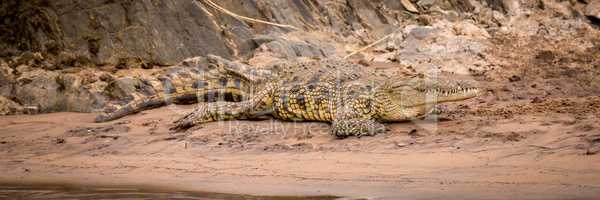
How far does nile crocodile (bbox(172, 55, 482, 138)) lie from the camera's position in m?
7.93

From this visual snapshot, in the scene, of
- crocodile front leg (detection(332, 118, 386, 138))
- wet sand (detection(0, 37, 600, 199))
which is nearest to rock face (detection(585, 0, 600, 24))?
wet sand (detection(0, 37, 600, 199))

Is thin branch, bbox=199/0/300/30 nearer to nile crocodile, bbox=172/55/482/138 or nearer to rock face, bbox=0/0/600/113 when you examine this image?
rock face, bbox=0/0/600/113

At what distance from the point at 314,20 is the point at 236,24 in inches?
55.5

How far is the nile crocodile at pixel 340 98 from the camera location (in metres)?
7.93

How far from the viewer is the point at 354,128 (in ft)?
24.7

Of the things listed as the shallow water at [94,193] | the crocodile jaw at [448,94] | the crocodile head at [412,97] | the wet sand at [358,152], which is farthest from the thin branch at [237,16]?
the shallow water at [94,193]

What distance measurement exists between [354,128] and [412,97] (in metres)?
0.98

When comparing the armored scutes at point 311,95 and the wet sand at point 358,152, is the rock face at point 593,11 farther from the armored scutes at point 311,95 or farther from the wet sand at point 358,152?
the armored scutes at point 311,95

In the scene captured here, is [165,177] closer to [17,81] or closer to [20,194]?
[20,194]

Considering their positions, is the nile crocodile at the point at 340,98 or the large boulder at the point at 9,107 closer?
the nile crocodile at the point at 340,98

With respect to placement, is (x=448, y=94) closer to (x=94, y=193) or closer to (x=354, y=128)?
(x=354, y=128)

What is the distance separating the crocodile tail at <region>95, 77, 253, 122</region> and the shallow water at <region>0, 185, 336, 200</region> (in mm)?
2823

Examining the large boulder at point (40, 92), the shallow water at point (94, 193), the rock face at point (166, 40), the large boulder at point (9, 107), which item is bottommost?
the shallow water at point (94, 193)

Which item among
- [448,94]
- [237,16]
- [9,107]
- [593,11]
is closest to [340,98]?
[448,94]
